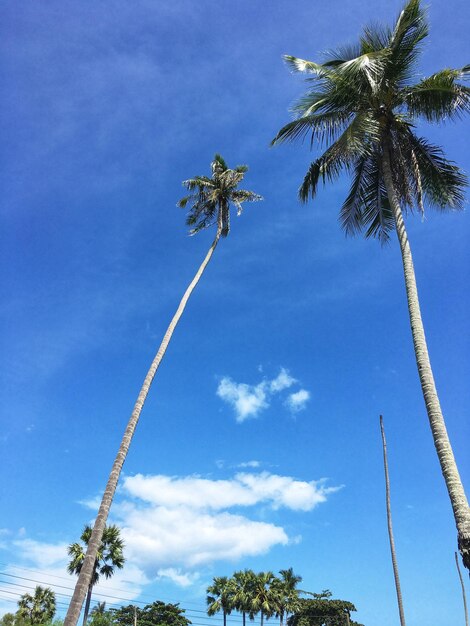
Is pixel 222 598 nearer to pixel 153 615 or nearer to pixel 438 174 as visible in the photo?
pixel 153 615

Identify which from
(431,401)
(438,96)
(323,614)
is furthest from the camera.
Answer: (323,614)

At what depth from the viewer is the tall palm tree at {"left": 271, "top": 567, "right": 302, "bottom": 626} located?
5438cm

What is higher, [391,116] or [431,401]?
[391,116]

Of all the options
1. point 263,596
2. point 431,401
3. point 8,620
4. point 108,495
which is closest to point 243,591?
A: point 263,596

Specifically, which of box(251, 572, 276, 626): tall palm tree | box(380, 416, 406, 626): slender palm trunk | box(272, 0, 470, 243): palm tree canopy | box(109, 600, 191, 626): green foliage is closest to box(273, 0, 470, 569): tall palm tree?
box(272, 0, 470, 243): palm tree canopy

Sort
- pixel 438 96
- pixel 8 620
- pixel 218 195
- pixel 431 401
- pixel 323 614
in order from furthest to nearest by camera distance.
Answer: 1. pixel 323 614
2. pixel 8 620
3. pixel 218 195
4. pixel 438 96
5. pixel 431 401

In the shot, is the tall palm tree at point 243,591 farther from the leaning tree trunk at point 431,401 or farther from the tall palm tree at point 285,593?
the leaning tree trunk at point 431,401

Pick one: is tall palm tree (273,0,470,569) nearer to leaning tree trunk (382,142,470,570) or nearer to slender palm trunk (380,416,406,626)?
leaning tree trunk (382,142,470,570)

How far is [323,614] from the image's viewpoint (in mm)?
58969

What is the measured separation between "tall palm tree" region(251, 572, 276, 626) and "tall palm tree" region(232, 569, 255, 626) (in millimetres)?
510

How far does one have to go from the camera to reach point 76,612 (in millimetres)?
13117

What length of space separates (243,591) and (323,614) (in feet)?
41.8

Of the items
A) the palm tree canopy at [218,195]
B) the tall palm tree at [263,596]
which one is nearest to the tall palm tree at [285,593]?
the tall palm tree at [263,596]

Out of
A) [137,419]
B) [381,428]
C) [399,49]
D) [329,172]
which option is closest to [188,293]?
[137,419]
